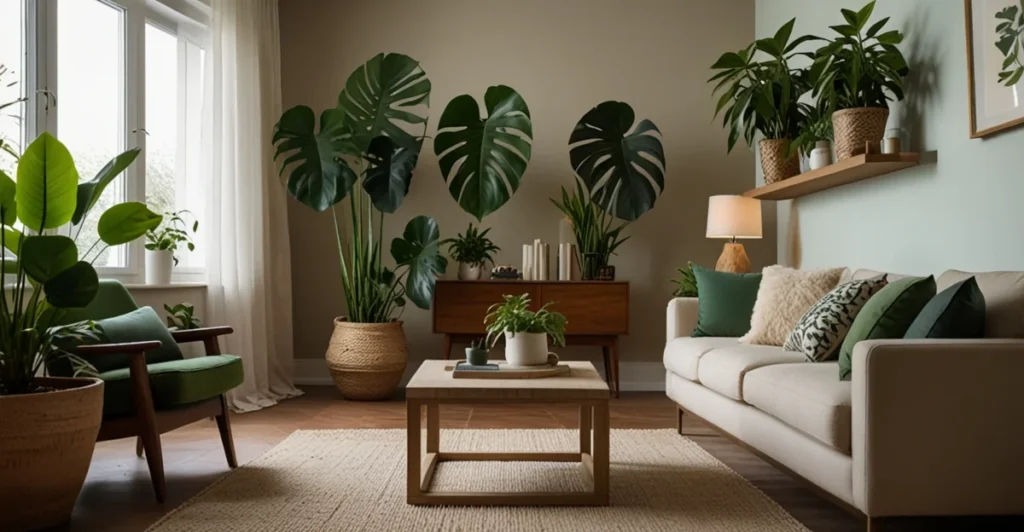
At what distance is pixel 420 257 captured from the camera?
5.30m

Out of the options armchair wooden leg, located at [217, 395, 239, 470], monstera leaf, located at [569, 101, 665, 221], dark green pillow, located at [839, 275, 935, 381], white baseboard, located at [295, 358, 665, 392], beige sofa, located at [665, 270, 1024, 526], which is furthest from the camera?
white baseboard, located at [295, 358, 665, 392]

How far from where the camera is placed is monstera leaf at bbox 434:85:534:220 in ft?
16.4

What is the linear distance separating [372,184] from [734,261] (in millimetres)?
2302

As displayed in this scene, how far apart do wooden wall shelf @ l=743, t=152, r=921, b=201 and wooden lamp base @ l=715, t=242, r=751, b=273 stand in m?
0.35

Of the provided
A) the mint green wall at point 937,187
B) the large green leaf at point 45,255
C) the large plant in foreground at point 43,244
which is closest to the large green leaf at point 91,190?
the large plant in foreground at point 43,244

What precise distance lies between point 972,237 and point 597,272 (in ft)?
8.79

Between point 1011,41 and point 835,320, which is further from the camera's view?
point 835,320

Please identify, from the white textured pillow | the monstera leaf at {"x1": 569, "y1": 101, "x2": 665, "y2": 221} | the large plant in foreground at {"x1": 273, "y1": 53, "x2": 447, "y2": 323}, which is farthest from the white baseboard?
the white textured pillow

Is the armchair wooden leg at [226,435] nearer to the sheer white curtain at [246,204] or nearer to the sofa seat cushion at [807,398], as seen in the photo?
the sheer white curtain at [246,204]

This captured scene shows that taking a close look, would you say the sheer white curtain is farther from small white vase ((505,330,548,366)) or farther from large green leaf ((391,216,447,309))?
small white vase ((505,330,548,366))

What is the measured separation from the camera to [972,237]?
10.9 ft

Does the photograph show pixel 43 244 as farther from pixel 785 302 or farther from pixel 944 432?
pixel 785 302

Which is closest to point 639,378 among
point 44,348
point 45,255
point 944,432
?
point 944,432

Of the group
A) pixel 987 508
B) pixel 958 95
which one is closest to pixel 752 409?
pixel 987 508
